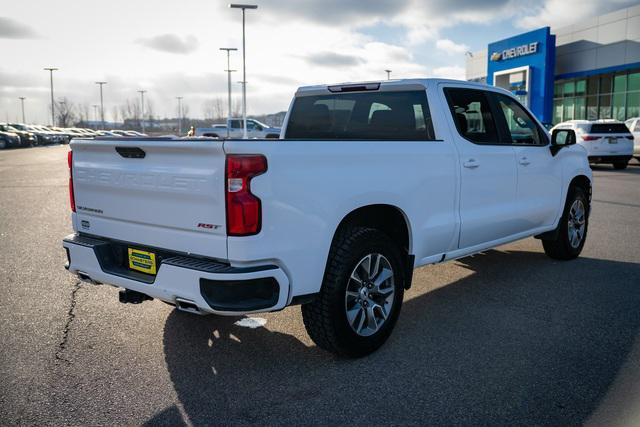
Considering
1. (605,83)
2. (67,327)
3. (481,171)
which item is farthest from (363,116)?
(605,83)

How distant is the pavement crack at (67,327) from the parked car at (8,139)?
46.1 metres

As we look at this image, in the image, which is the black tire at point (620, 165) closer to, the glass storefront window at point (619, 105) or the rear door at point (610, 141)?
the rear door at point (610, 141)

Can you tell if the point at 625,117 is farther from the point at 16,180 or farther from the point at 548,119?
the point at 16,180

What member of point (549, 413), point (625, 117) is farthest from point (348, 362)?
point (625, 117)

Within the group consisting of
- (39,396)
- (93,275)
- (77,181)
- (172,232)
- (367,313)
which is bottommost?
(39,396)

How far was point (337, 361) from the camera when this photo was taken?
154 inches

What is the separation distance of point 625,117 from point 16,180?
30185mm

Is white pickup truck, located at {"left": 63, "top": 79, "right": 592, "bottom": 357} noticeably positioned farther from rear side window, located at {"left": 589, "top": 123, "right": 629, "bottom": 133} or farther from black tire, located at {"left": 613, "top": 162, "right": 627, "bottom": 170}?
black tire, located at {"left": 613, "top": 162, "right": 627, "bottom": 170}

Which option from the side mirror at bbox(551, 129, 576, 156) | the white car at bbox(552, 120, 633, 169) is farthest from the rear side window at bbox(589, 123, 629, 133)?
the side mirror at bbox(551, 129, 576, 156)

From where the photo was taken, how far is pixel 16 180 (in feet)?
58.8

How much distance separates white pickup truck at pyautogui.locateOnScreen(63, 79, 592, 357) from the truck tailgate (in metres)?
0.01

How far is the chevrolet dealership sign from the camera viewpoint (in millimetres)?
34219

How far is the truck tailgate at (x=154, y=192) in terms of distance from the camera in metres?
3.25

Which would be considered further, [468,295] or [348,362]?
[468,295]
